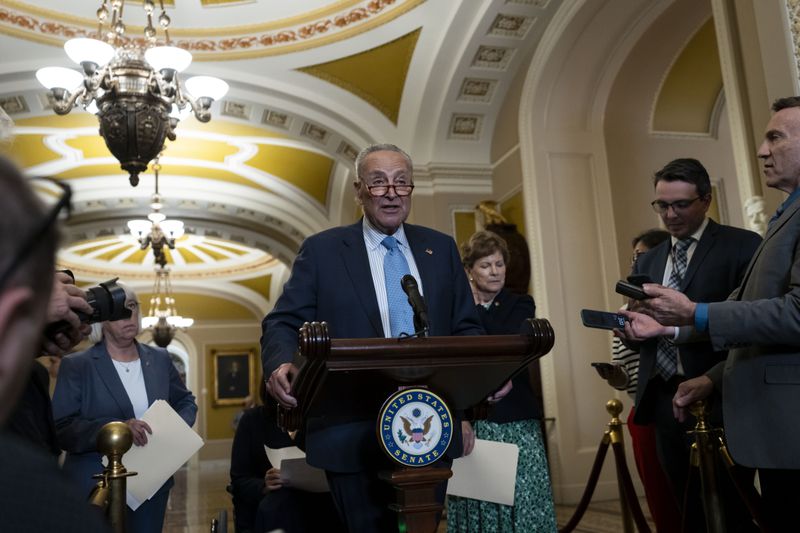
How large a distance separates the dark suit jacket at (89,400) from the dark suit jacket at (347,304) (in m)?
1.25

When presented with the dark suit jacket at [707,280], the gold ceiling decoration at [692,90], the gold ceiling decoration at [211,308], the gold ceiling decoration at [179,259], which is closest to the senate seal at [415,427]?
the dark suit jacket at [707,280]

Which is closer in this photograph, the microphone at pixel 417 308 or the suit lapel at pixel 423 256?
the microphone at pixel 417 308

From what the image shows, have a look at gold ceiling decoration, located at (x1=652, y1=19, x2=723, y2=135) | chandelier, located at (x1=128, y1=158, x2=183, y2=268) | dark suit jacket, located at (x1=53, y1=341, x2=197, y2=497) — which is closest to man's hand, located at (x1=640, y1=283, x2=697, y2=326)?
dark suit jacket, located at (x1=53, y1=341, x2=197, y2=497)

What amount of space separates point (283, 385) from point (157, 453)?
4.51 feet

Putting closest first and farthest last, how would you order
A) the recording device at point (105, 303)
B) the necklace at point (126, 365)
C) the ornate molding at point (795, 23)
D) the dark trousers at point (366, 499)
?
the dark trousers at point (366, 499), the recording device at point (105, 303), the ornate molding at point (795, 23), the necklace at point (126, 365)

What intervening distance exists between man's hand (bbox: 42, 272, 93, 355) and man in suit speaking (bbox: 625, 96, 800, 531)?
142cm

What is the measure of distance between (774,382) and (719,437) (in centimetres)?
42

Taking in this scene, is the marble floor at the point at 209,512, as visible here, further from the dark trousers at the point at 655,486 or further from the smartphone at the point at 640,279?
the smartphone at the point at 640,279

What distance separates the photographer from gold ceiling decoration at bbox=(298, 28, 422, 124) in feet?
24.4

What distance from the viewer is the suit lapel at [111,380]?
296 cm

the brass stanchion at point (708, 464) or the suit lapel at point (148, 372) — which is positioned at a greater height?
the suit lapel at point (148, 372)

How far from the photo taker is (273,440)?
3.09 metres

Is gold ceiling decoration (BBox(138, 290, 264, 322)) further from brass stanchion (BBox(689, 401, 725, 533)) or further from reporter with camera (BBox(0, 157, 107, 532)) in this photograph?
reporter with camera (BBox(0, 157, 107, 532))

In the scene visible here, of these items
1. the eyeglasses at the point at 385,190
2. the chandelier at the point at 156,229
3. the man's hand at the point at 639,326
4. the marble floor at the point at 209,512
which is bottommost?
the marble floor at the point at 209,512
